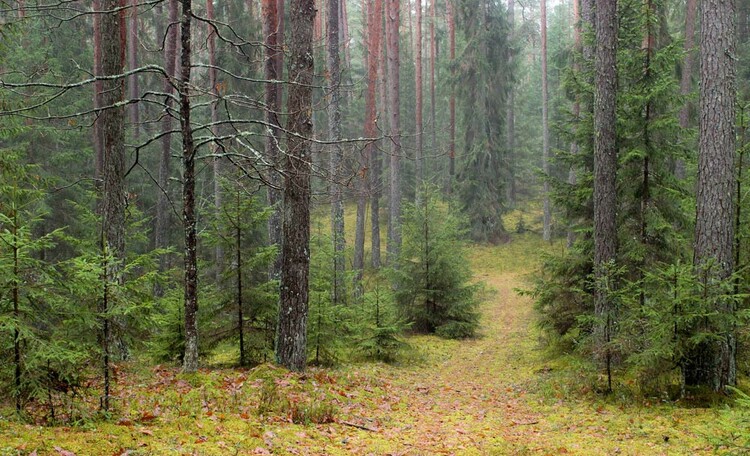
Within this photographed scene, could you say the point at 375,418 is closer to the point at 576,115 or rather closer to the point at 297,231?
the point at 297,231

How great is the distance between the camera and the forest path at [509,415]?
20.8ft

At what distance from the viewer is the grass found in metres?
5.02

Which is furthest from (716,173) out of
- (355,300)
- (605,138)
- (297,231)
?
(355,300)

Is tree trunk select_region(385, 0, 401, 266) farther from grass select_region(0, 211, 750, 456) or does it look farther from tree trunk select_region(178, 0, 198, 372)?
tree trunk select_region(178, 0, 198, 372)

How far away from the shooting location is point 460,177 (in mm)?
31906

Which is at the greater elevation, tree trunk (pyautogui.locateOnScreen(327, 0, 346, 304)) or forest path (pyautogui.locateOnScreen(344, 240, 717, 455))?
tree trunk (pyautogui.locateOnScreen(327, 0, 346, 304))

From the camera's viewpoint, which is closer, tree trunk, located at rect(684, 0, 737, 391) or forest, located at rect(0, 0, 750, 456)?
forest, located at rect(0, 0, 750, 456)

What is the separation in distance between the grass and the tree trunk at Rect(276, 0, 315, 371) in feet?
1.90

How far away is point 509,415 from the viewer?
8.40m

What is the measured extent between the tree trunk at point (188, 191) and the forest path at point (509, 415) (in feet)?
8.21

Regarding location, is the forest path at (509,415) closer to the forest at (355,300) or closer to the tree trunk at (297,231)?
the forest at (355,300)

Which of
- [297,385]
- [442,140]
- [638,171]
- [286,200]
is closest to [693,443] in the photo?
[297,385]

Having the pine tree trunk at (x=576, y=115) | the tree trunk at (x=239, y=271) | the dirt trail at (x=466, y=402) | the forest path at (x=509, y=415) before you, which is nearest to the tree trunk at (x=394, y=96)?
the pine tree trunk at (x=576, y=115)

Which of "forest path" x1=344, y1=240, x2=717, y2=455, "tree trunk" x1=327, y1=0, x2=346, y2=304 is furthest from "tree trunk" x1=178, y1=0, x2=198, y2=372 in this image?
"tree trunk" x1=327, y1=0, x2=346, y2=304
